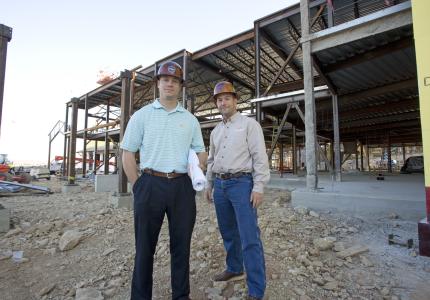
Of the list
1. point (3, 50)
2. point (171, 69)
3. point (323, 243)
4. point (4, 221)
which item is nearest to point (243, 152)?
point (171, 69)

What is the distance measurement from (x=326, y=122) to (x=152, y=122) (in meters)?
12.1

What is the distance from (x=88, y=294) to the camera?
8.37 ft

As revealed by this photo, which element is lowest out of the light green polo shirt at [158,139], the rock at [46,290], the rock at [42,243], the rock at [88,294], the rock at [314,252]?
the rock at [46,290]

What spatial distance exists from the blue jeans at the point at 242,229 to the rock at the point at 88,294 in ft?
4.52

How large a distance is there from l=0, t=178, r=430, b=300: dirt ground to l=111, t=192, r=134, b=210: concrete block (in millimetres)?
1293

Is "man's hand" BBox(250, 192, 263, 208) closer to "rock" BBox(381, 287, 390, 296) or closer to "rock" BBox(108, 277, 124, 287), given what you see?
"rock" BBox(381, 287, 390, 296)

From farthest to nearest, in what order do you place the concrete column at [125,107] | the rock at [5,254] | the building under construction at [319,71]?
the concrete column at [125,107], the building under construction at [319,71], the rock at [5,254]

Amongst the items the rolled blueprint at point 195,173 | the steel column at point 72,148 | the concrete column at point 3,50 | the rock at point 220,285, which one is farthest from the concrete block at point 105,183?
the rolled blueprint at point 195,173

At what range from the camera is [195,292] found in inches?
99.3

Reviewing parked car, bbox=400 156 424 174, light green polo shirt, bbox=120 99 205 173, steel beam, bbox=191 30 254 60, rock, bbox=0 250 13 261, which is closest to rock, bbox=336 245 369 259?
light green polo shirt, bbox=120 99 205 173

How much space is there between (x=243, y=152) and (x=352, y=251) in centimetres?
200

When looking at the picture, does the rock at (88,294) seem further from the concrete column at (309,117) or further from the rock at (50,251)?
the concrete column at (309,117)

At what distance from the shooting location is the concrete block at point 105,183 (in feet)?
34.0

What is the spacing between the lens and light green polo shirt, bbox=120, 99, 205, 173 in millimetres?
2080
